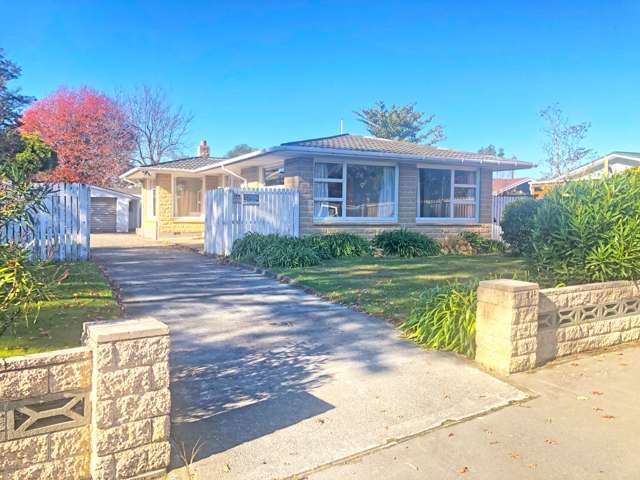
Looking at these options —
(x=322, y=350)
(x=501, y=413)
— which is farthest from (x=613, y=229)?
(x=322, y=350)

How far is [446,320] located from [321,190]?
379 inches

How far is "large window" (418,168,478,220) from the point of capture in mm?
16969

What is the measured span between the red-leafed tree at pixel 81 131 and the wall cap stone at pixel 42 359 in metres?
34.6

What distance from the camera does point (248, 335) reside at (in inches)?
245

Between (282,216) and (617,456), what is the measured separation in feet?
37.5

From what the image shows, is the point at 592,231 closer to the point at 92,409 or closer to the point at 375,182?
the point at 92,409

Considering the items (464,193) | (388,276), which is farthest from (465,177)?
(388,276)

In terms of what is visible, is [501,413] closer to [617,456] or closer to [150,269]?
[617,456]

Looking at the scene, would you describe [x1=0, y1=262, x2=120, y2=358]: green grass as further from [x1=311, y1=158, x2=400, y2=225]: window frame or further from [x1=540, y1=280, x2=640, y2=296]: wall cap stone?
[x1=311, y1=158, x2=400, y2=225]: window frame

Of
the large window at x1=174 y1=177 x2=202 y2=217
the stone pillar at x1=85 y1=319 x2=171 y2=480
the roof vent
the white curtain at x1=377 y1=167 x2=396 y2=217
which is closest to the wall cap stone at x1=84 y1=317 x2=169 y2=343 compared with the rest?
the stone pillar at x1=85 y1=319 x2=171 y2=480

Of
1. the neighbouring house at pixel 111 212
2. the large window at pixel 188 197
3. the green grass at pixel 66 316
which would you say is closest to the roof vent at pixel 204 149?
the large window at pixel 188 197

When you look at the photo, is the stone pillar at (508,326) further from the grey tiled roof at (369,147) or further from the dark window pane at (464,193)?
the dark window pane at (464,193)

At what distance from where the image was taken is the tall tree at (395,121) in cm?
4872

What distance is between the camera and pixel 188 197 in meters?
22.4
